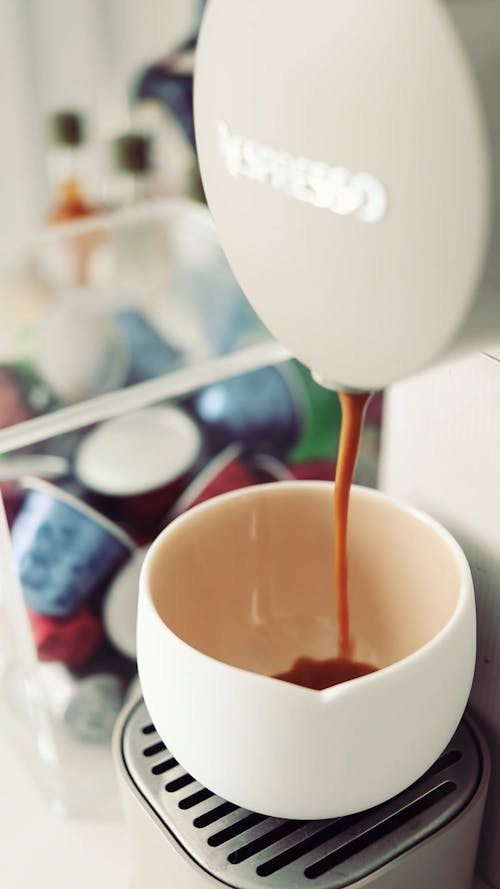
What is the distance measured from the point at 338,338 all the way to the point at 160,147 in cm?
81

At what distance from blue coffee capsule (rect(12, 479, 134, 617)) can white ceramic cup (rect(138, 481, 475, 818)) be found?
100 mm

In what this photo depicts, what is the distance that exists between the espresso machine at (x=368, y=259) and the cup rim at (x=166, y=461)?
155mm

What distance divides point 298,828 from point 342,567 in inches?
4.6

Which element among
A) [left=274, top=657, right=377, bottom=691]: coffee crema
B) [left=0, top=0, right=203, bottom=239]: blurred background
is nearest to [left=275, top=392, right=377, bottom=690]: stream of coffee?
[left=274, top=657, right=377, bottom=691]: coffee crema

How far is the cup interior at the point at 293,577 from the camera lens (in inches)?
17.9

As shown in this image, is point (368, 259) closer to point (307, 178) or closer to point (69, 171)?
point (307, 178)

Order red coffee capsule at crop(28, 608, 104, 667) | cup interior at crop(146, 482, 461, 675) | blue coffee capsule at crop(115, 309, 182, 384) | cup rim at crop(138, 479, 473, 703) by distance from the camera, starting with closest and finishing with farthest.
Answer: cup rim at crop(138, 479, 473, 703), cup interior at crop(146, 482, 461, 675), red coffee capsule at crop(28, 608, 104, 667), blue coffee capsule at crop(115, 309, 182, 384)

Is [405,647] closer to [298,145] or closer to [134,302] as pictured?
[298,145]

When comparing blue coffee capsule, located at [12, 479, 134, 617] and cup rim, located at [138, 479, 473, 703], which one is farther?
blue coffee capsule, located at [12, 479, 134, 617]

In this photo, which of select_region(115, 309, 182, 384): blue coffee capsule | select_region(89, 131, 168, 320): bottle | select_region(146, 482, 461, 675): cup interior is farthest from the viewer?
select_region(89, 131, 168, 320): bottle

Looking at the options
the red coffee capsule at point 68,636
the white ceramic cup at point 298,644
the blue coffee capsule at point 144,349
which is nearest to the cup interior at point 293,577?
the white ceramic cup at point 298,644

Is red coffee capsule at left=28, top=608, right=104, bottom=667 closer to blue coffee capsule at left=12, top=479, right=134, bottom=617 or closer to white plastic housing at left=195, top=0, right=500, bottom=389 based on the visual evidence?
blue coffee capsule at left=12, top=479, right=134, bottom=617

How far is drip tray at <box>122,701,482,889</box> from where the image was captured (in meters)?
0.40

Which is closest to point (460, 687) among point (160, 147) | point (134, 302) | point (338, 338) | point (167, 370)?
point (338, 338)
